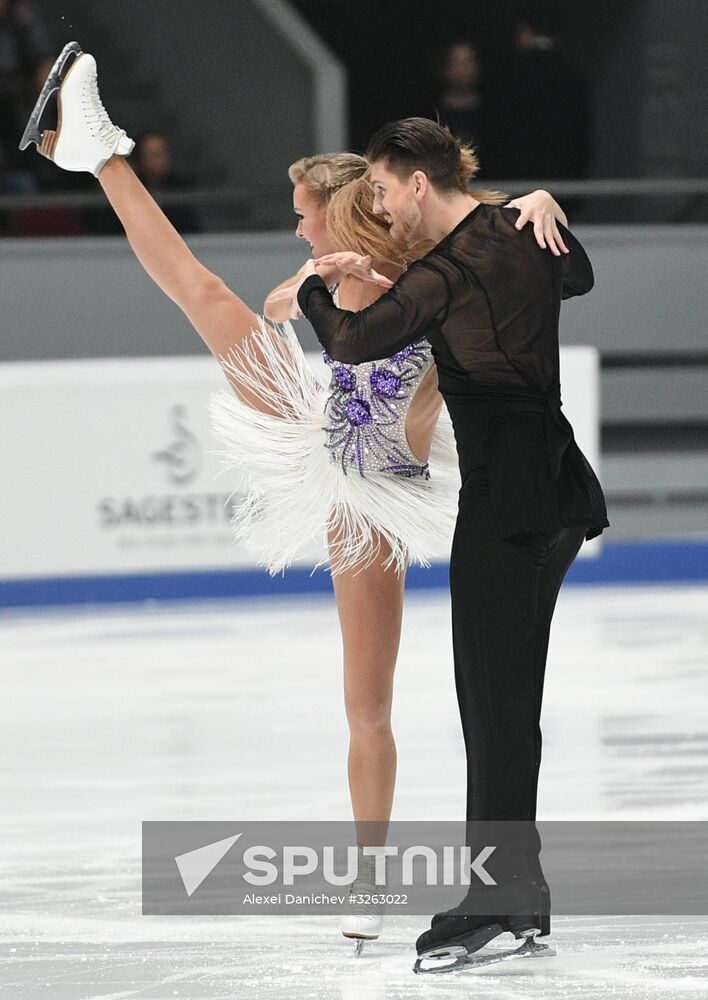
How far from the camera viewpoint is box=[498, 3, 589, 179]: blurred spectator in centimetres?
787

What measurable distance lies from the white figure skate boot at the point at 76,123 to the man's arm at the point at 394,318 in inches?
31.1

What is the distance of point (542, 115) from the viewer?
803 cm

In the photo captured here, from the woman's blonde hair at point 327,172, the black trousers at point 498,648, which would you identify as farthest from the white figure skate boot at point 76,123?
the black trousers at point 498,648

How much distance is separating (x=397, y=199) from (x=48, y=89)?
34.4 inches

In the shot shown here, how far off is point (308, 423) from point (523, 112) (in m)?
5.48

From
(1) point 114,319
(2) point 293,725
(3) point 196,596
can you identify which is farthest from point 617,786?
(1) point 114,319

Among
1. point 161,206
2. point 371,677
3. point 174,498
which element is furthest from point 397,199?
point 161,206

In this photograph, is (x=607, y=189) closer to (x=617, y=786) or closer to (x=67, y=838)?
(x=617, y=786)

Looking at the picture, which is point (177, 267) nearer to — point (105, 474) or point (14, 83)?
point (105, 474)

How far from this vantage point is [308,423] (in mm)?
2889

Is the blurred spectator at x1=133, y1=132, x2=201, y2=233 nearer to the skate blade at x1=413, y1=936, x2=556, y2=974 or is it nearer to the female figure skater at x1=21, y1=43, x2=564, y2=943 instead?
the female figure skater at x1=21, y1=43, x2=564, y2=943

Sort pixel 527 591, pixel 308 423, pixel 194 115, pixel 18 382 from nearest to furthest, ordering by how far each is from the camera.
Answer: pixel 527 591 < pixel 308 423 < pixel 18 382 < pixel 194 115

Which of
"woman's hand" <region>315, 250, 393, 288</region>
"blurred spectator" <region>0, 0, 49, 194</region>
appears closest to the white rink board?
"blurred spectator" <region>0, 0, 49, 194</region>

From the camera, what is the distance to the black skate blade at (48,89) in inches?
114
